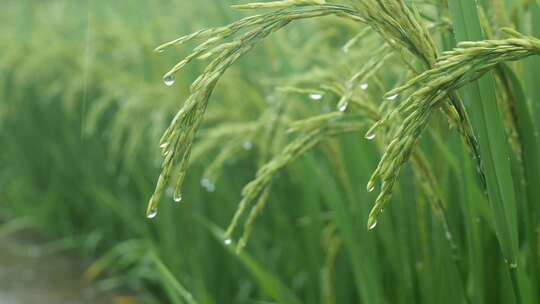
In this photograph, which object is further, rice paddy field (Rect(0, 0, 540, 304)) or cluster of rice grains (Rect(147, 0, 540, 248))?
rice paddy field (Rect(0, 0, 540, 304))

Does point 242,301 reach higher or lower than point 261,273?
lower

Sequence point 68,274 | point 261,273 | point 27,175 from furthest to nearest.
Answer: point 27,175, point 68,274, point 261,273

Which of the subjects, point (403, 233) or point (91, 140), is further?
point (91, 140)

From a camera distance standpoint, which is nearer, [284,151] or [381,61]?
[381,61]

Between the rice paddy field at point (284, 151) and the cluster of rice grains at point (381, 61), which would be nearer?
the cluster of rice grains at point (381, 61)

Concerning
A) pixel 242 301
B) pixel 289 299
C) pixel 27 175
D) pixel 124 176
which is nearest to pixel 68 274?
pixel 124 176

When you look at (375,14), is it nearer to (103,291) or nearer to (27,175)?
(103,291)

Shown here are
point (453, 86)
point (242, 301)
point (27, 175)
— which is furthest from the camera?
point (27, 175)

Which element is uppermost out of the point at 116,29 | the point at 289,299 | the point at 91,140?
the point at 116,29
